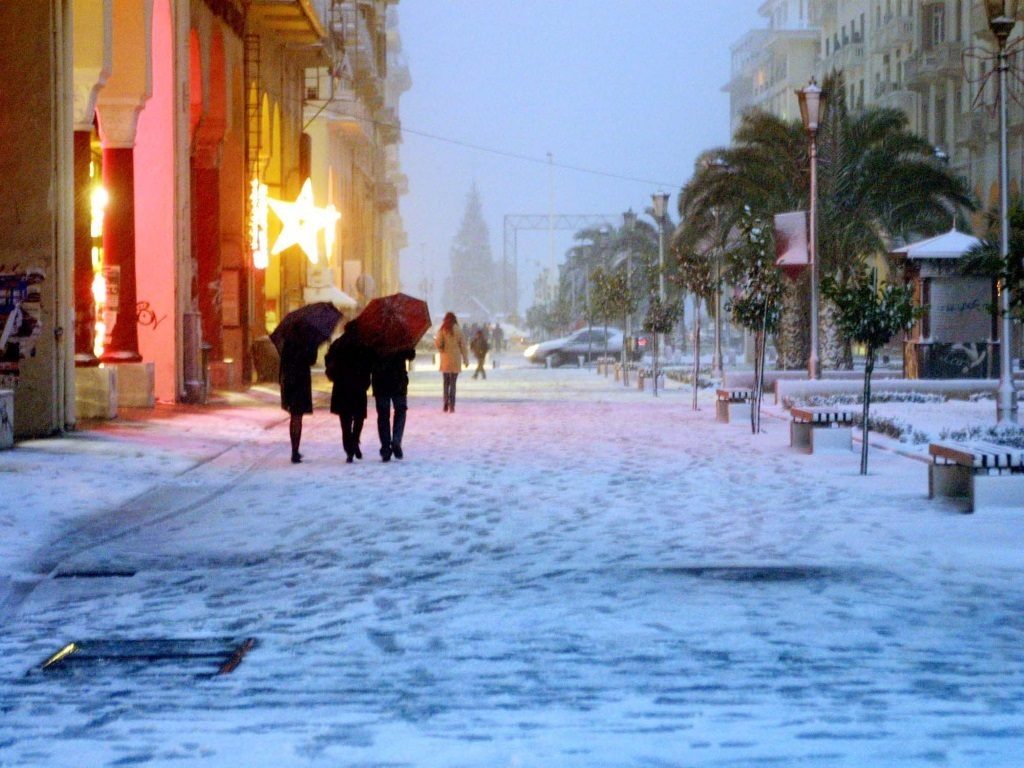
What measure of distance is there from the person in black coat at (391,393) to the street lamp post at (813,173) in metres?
10.5

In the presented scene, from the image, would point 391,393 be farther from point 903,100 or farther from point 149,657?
point 903,100

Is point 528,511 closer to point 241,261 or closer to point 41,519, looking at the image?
point 41,519

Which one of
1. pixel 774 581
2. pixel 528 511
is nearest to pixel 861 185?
pixel 528 511

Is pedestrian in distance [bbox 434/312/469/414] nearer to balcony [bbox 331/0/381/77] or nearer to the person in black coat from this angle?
the person in black coat

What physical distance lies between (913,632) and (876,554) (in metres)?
2.76

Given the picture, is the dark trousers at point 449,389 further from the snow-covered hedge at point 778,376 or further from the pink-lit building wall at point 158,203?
the snow-covered hedge at point 778,376

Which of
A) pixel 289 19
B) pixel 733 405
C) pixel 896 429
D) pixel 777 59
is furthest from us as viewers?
pixel 777 59

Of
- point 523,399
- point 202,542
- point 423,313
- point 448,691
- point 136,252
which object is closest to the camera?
point 448,691

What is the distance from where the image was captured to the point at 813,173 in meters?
28.6

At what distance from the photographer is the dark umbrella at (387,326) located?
Result: 18359 mm

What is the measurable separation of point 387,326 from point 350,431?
1.12m

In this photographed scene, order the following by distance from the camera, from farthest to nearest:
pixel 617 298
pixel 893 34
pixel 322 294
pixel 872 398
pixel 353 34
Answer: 1. pixel 893 34
2. pixel 353 34
3. pixel 617 298
4. pixel 322 294
5. pixel 872 398

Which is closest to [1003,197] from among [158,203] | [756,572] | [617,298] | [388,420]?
[388,420]

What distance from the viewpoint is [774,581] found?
9430 millimetres
